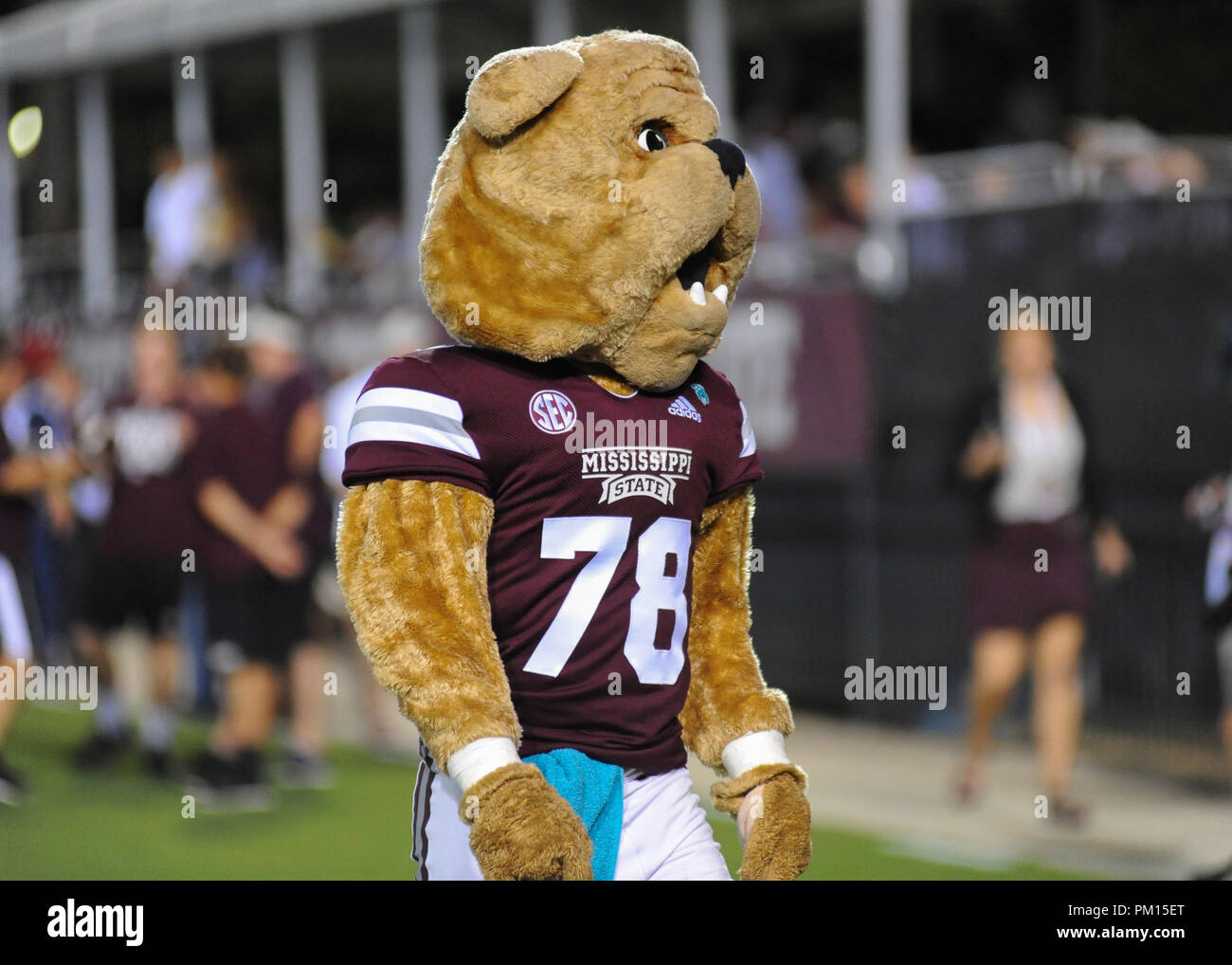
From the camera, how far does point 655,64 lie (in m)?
3.06

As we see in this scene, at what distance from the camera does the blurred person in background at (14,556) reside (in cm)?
736

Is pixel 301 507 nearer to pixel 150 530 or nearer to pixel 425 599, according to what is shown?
pixel 150 530

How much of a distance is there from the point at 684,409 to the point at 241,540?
17.8 feet

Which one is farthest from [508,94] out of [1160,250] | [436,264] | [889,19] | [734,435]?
[889,19]

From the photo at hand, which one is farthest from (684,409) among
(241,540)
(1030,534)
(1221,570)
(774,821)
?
(241,540)

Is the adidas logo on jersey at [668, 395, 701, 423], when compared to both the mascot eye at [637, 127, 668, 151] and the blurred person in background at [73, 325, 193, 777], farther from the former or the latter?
the blurred person in background at [73, 325, 193, 777]

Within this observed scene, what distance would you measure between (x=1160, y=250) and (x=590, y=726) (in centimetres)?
614

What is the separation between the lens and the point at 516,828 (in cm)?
267

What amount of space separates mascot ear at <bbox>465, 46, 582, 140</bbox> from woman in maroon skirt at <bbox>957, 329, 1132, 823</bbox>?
509 cm

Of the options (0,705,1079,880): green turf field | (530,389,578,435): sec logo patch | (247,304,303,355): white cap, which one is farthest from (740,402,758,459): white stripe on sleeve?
(247,304,303,355): white cap

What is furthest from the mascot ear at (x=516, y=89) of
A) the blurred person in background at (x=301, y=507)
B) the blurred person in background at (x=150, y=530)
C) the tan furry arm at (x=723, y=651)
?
the blurred person in background at (x=150, y=530)

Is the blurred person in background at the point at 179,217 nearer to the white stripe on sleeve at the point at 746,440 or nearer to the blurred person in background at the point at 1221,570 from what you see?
the blurred person in background at the point at 1221,570

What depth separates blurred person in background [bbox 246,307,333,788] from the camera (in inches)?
326

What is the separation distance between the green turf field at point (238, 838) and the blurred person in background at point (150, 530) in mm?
487
